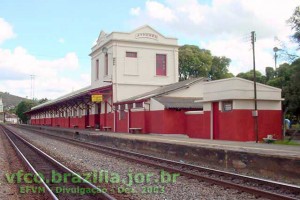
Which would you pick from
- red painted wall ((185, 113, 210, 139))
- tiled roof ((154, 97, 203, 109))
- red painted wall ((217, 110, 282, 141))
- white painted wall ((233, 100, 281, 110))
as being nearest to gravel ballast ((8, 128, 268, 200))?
red painted wall ((217, 110, 282, 141))

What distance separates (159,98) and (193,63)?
3514cm

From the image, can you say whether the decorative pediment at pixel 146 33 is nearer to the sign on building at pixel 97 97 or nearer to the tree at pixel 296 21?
the sign on building at pixel 97 97

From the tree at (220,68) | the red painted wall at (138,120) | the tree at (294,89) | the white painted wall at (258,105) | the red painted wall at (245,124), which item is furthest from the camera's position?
the tree at (220,68)

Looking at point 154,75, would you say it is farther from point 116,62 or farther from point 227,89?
point 227,89

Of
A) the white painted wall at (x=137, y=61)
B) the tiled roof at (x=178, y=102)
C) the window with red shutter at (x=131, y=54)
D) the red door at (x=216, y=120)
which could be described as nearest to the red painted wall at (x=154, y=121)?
the tiled roof at (x=178, y=102)

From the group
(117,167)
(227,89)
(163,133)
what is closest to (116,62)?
(163,133)

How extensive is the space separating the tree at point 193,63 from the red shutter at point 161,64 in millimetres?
21946

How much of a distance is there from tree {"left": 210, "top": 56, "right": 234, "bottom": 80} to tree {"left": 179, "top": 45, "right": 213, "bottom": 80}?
1.71 m

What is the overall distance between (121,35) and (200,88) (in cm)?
1187

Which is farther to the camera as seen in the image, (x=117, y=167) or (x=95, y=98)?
(x=95, y=98)

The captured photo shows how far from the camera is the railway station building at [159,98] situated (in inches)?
911

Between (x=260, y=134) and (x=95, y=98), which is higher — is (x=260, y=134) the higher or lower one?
the lower one

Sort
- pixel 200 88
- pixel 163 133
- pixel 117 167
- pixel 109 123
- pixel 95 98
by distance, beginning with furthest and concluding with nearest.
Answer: pixel 109 123
pixel 95 98
pixel 200 88
pixel 163 133
pixel 117 167

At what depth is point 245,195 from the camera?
8.84 m
